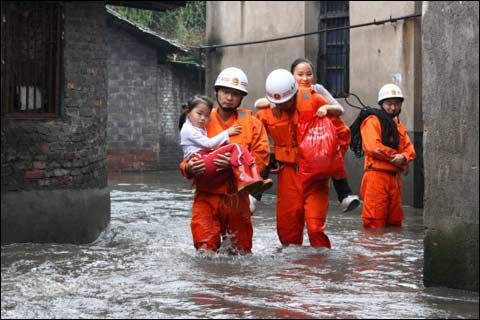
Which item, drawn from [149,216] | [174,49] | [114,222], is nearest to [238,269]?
[114,222]

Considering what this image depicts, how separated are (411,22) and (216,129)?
6975 millimetres

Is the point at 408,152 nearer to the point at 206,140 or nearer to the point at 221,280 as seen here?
the point at 206,140

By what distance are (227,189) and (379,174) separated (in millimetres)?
3323

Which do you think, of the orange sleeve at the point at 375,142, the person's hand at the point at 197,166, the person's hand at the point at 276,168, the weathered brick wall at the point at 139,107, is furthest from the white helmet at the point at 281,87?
the weathered brick wall at the point at 139,107

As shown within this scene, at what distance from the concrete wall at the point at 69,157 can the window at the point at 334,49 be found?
6649 mm

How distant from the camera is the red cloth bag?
341 inches

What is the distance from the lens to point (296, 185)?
8.88m

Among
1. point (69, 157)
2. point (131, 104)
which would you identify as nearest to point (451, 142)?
point (69, 157)

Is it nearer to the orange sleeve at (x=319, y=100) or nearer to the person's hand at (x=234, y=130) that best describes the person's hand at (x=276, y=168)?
the orange sleeve at (x=319, y=100)

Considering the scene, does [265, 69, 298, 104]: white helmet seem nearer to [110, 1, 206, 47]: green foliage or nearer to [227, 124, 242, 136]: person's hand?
[227, 124, 242, 136]: person's hand

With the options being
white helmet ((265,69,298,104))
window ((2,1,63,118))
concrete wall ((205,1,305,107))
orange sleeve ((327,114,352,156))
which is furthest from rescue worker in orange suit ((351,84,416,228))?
concrete wall ((205,1,305,107))

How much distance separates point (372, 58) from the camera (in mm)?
15250

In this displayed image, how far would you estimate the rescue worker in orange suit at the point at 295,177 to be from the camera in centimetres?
880

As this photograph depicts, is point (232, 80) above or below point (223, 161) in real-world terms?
above
